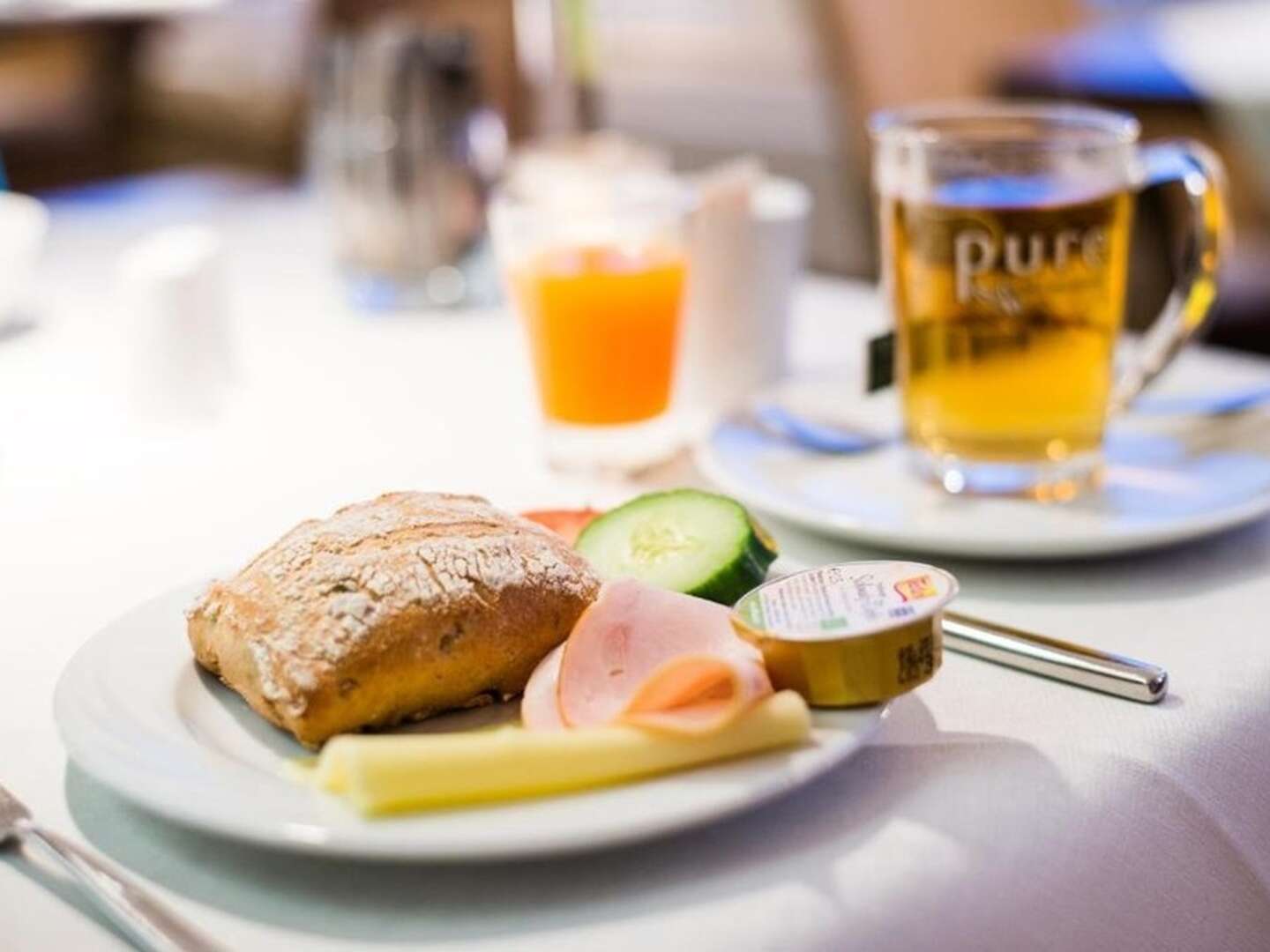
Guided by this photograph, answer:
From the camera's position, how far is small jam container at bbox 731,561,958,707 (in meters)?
0.59

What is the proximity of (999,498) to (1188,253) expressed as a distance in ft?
0.75

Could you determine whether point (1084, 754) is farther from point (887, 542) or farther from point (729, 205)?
point (729, 205)

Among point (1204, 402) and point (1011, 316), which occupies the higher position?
point (1011, 316)

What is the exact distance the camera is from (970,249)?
922 mm

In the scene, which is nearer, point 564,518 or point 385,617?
point 385,617

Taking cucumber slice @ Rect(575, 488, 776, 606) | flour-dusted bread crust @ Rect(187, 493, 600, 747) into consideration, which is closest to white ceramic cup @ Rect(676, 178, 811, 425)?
cucumber slice @ Rect(575, 488, 776, 606)

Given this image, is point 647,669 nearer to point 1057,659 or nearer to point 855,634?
point 855,634

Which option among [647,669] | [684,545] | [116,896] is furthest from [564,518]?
[116,896]

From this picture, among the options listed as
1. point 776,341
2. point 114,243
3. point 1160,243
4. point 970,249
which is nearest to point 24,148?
point 114,243

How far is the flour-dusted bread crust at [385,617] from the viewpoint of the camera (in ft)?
1.96

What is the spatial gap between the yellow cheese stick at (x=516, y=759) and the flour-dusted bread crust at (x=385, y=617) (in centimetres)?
5

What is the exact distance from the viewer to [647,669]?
61cm

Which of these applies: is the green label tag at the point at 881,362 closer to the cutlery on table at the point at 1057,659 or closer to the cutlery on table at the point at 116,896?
the cutlery on table at the point at 1057,659

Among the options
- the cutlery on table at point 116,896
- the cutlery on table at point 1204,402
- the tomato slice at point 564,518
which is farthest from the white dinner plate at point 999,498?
the cutlery on table at point 116,896
